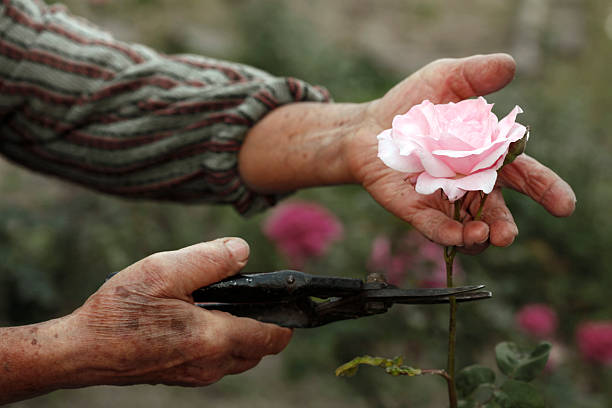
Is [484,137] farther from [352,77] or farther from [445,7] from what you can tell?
[445,7]

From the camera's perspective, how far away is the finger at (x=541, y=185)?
1390 mm

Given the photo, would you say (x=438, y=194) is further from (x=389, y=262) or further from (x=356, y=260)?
(x=356, y=260)

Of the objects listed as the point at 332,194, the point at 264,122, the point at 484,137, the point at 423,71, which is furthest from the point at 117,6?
the point at 484,137

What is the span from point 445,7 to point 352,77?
2.62 m

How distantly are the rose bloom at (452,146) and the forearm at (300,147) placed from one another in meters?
0.45

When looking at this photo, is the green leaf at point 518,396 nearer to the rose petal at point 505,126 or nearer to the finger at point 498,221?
the finger at point 498,221

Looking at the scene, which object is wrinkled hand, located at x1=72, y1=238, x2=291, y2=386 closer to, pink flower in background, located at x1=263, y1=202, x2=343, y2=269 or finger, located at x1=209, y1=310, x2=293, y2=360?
finger, located at x1=209, y1=310, x2=293, y2=360

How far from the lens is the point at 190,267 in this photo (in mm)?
1334

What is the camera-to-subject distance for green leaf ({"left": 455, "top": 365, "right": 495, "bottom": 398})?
1.42 metres

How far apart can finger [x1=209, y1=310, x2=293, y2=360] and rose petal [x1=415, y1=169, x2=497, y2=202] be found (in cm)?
45

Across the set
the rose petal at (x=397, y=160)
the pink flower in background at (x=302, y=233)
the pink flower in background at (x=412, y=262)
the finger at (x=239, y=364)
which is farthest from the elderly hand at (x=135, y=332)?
the pink flower in background at (x=302, y=233)

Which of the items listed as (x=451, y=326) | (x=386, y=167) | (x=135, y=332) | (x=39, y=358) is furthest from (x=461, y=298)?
(x=39, y=358)

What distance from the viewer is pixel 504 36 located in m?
7.36

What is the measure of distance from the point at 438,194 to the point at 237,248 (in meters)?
0.46
